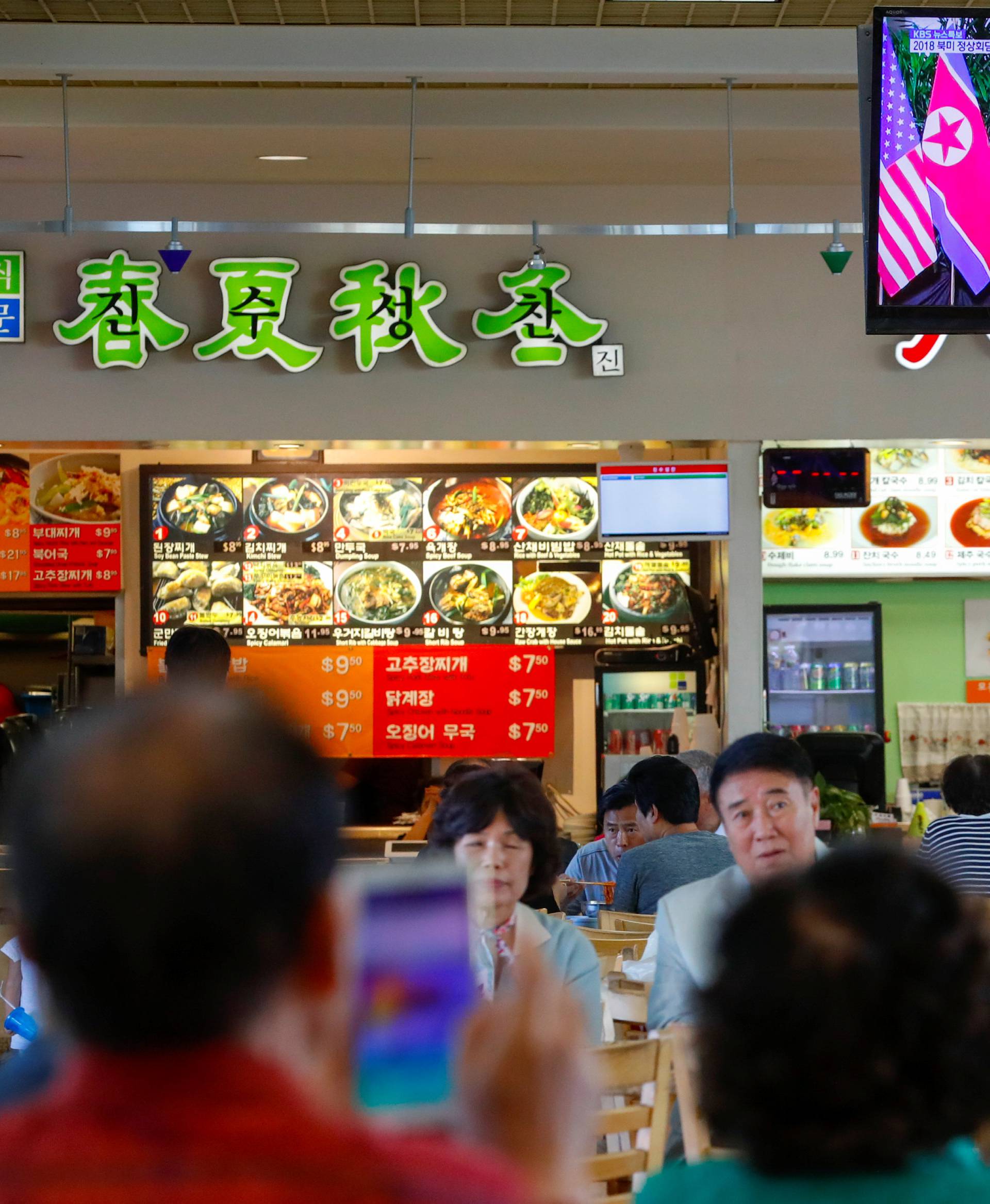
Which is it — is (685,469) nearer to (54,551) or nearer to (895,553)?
(895,553)

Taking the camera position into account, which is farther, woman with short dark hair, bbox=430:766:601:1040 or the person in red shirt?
woman with short dark hair, bbox=430:766:601:1040

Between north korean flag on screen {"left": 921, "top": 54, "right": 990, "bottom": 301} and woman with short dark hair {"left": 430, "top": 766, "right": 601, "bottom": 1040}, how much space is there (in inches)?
96.0

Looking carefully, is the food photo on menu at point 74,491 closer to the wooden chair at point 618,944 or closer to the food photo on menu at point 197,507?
the food photo on menu at point 197,507

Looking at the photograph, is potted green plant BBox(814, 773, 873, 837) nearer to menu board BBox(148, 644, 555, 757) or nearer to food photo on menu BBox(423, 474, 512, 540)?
menu board BBox(148, 644, 555, 757)

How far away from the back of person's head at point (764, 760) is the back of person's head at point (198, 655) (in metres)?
1.47

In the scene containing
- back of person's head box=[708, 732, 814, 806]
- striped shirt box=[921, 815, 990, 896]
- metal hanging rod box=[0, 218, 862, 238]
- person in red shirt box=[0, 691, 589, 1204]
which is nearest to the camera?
person in red shirt box=[0, 691, 589, 1204]

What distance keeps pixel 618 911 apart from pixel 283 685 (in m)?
3.70

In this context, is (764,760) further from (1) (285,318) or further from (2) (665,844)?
(1) (285,318)

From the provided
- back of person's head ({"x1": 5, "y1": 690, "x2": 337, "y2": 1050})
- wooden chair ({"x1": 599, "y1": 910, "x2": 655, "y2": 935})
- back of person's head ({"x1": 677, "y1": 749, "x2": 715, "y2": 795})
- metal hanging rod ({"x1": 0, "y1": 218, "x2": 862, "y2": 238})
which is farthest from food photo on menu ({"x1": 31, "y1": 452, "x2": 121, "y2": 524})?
back of person's head ({"x1": 5, "y1": 690, "x2": 337, "y2": 1050})

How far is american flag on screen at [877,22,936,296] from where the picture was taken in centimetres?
413

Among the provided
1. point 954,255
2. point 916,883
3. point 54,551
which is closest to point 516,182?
point 954,255

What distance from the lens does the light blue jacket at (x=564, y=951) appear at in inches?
102

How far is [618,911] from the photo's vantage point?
4.47 m

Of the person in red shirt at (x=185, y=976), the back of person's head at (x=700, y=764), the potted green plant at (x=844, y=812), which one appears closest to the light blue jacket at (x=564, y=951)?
the person in red shirt at (x=185, y=976)
